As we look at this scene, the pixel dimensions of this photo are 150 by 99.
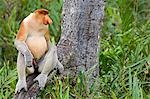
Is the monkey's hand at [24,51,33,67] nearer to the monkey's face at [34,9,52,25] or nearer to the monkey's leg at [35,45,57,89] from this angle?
the monkey's leg at [35,45,57,89]

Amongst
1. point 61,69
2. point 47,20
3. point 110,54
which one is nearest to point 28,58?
point 47,20

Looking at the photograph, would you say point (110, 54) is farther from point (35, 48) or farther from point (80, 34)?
point (35, 48)

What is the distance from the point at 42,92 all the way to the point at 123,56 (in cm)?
128

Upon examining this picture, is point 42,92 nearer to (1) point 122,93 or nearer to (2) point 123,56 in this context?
(1) point 122,93

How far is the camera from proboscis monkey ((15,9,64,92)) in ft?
14.5

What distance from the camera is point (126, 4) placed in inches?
285

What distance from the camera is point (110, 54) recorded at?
5.80 metres

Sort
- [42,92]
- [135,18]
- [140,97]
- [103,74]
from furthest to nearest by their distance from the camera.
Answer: [135,18]
[103,74]
[42,92]
[140,97]

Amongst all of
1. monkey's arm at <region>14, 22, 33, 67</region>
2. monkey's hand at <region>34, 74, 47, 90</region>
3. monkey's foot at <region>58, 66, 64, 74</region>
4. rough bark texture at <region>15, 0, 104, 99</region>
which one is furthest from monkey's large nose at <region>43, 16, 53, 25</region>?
rough bark texture at <region>15, 0, 104, 99</region>

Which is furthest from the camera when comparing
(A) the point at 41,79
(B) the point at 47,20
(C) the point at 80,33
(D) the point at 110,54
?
(D) the point at 110,54

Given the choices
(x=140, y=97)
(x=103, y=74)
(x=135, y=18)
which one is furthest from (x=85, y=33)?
(x=135, y=18)

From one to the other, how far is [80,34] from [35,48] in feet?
2.37

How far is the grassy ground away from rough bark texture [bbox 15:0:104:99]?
18cm

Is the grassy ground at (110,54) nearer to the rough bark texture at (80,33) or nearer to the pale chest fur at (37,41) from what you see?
the rough bark texture at (80,33)
